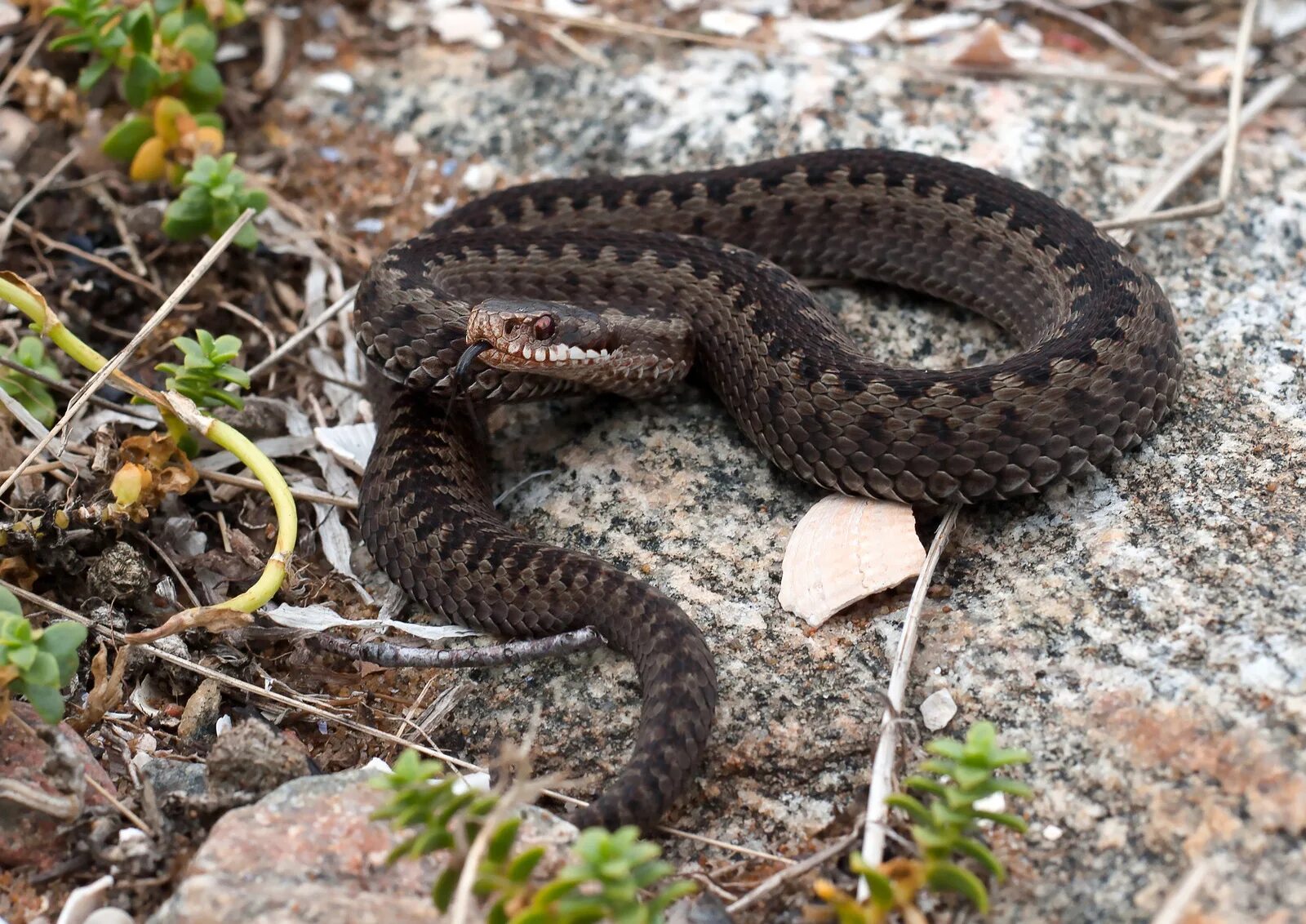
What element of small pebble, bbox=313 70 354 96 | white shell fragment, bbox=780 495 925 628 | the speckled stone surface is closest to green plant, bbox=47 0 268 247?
small pebble, bbox=313 70 354 96

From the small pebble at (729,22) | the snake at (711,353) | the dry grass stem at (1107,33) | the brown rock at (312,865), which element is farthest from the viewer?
the small pebble at (729,22)

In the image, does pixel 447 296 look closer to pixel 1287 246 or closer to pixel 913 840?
pixel 913 840

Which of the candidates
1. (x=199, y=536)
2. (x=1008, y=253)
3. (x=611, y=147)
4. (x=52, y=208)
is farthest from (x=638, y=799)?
(x=52, y=208)

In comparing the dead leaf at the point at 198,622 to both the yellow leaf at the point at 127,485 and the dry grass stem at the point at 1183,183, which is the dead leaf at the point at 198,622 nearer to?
the yellow leaf at the point at 127,485

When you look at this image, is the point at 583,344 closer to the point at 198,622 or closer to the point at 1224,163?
the point at 198,622

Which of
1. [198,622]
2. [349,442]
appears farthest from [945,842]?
[349,442]

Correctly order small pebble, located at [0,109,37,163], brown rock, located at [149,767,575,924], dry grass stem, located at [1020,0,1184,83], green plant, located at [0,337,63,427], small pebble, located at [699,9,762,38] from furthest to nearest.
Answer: small pebble, located at [699,9,762,38]
dry grass stem, located at [1020,0,1184,83]
small pebble, located at [0,109,37,163]
green plant, located at [0,337,63,427]
brown rock, located at [149,767,575,924]

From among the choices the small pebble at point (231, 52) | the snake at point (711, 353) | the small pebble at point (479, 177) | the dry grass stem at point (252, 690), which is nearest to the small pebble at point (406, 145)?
the small pebble at point (479, 177)

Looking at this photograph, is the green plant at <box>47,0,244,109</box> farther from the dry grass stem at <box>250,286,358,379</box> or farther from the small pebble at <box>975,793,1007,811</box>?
the small pebble at <box>975,793,1007,811</box>
